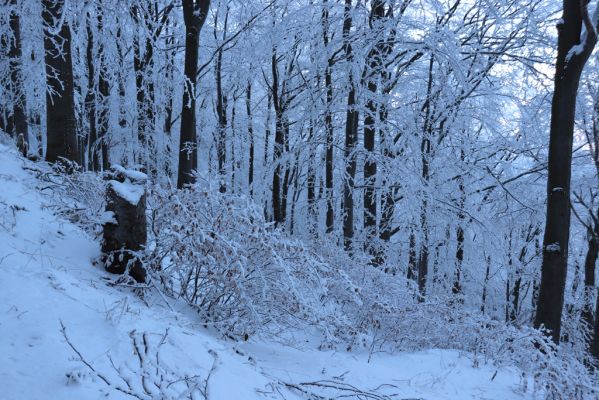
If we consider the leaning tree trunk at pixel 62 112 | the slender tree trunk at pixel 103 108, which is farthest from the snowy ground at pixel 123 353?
the slender tree trunk at pixel 103 108

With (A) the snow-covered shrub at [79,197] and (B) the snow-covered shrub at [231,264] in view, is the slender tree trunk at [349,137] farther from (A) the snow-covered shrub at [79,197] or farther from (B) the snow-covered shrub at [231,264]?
(A) the snow-covered shrub at [79,197]

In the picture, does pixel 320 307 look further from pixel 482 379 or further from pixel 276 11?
pixel 276 11

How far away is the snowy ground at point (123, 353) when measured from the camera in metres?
2.21

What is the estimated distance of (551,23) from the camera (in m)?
9.47

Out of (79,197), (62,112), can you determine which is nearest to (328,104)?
(62,112)

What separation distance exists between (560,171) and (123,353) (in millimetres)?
5625

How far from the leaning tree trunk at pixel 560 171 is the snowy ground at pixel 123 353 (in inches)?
43.4

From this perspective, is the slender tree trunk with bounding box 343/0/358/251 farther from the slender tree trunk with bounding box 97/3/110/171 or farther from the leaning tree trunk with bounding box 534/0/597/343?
the slender tree trunk with bounding box 97/3/110/171

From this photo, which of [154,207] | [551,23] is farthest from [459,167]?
[154,207]

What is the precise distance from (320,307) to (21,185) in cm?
403

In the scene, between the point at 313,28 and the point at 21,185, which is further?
the point at 313,28

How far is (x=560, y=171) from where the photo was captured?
5.73 m

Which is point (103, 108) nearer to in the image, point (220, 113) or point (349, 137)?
point (220, 113)

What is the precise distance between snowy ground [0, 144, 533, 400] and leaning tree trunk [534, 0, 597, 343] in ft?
3.62
